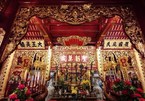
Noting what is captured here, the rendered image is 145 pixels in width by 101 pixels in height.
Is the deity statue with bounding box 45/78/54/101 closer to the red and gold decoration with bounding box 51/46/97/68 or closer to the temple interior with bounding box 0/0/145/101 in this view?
the temple interior with bounding box 0/0/145/101

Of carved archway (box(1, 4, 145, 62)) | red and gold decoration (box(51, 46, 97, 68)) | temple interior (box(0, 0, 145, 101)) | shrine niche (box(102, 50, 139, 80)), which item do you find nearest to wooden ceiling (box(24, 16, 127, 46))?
temple interior (box(0, 0, 145, 101))

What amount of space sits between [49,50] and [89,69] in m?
1.92

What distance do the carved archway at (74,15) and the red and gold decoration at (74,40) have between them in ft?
10.0

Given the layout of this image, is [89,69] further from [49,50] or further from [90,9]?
[90,9]

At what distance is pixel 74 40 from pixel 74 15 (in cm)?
334

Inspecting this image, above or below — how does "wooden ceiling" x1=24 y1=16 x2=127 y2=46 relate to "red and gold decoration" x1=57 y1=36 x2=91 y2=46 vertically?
above

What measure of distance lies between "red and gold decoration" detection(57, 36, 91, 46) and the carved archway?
120 inches

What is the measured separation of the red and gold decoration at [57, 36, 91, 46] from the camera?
19.9 feet

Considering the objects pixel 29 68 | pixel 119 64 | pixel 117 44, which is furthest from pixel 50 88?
pixel 117 44

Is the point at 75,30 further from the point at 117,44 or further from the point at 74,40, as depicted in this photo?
the point at 117,44

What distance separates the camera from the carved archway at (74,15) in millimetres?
2727

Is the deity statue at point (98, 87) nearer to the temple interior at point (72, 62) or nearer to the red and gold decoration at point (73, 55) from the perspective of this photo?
the temple interior at point (72, 62)

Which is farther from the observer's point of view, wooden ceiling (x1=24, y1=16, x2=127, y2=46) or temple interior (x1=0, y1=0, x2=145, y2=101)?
temple interior (x1=0, y1=0, x2=145, y2=101)

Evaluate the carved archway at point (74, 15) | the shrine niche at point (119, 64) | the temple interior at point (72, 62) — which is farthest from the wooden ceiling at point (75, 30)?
the carved archway at point (74, 15)
